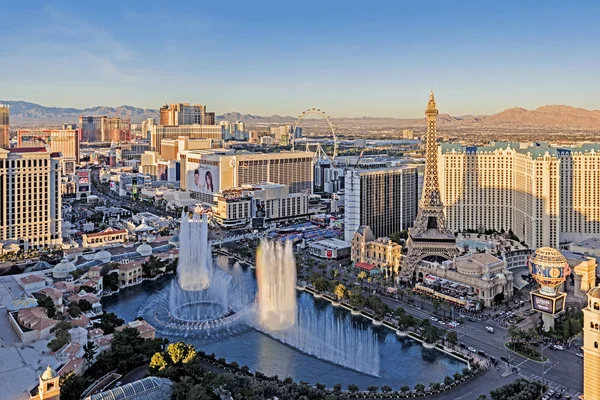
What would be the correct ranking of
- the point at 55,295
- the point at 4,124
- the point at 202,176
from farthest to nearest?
the point at 202,176 < the point at 4,124 < the point at 55,295

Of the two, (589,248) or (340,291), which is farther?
(589,248)

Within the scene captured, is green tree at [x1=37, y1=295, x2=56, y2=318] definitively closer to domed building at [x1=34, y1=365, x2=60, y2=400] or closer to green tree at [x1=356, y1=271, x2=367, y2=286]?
domed building at [x1=34, y1=365, x2=60, y2=400]

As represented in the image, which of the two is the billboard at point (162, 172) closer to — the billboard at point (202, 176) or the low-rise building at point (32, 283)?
the billboard at point (202, 176)

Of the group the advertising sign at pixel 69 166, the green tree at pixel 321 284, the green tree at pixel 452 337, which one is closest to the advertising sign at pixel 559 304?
the green tree at pixel 452 337

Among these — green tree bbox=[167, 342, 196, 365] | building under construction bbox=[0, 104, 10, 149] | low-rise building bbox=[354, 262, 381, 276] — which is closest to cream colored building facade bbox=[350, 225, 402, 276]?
low-rise building bbox=[354, 262, 381, 276]

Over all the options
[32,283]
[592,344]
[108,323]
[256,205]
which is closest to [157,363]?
[108,323]

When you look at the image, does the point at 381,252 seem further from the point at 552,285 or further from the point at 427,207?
the point at 552,285

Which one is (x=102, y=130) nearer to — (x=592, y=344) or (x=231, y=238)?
(x=231, y=238)
